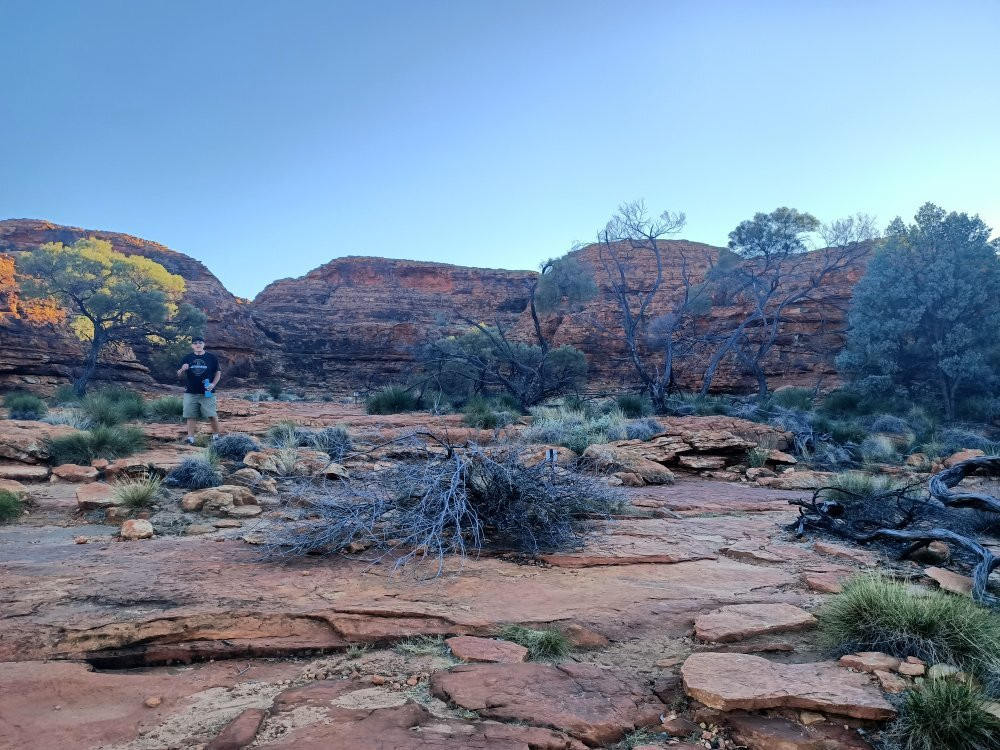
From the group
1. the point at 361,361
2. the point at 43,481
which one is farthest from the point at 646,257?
the point at 43,481

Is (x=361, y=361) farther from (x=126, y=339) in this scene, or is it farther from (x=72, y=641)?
(x=72, y=641)

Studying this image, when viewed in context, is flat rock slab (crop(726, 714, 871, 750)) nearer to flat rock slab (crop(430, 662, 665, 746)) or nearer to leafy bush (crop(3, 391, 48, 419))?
flat rock slab (crop(430, 662, 665, 746))

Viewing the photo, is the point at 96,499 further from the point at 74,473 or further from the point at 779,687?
the point at 779,687

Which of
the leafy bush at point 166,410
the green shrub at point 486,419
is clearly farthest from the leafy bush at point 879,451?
the leafy bush at point 166,410

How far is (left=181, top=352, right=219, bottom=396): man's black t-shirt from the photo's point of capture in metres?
8.85

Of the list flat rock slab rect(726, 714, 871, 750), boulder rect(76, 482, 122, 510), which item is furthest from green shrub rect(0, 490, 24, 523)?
flat rock slab rect(726, 714, 871, 750)

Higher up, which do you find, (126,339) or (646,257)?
(646,257)

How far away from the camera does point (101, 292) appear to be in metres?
24.1

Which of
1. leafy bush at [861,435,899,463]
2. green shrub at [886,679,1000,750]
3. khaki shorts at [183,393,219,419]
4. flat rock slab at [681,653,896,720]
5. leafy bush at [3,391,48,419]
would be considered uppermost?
khaki shorts at [183,393,219,419]

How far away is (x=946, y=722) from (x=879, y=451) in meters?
10.4

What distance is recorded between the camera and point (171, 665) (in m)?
2.41

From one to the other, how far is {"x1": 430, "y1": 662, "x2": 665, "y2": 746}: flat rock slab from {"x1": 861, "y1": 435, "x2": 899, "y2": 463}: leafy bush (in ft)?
32.5

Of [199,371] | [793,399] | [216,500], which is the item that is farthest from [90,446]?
[793,399]

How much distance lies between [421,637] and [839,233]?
2242cm
